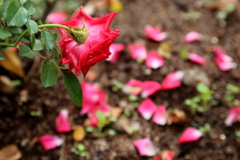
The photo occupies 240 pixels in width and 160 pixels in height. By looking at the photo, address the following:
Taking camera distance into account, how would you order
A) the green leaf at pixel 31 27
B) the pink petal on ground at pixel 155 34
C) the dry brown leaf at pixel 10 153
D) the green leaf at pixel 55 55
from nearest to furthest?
the green leaf at pixel 31 27 → the green leaf at pixel 55 55 → the dry brown leaf at pixel 10 153 → the pink petal on ground at pixel 155 34

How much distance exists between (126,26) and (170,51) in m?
0.29

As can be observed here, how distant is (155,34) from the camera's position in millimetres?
1417

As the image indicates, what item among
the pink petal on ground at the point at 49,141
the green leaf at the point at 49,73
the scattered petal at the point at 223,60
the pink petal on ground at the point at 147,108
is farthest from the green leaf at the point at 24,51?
the scattered petal at the point at 223,60

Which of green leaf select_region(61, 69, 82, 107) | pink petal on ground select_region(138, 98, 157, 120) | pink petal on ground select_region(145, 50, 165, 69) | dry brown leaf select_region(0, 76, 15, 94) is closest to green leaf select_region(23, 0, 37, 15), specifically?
green leaf select_region(61, 69, 82, 107)

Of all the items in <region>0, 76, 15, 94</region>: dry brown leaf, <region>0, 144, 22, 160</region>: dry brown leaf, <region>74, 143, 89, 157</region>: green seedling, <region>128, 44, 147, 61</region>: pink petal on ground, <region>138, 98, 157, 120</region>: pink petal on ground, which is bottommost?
<region>74, 143, 89, 157</region>: green seedling

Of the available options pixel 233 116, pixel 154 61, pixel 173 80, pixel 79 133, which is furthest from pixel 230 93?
pixel 79 133

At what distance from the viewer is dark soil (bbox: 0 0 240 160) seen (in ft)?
3.27

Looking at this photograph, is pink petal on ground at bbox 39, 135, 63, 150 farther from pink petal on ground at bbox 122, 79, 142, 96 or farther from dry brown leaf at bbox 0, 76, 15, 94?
pink petal on ground at bbox 122, 79, 142, 96

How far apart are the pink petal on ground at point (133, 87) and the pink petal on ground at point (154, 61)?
109 mm

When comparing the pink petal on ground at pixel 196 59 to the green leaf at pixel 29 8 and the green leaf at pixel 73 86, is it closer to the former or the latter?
the green leaf at pixel 73 86

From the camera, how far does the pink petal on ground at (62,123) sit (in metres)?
1.04

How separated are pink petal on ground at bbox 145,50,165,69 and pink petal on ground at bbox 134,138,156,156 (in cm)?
38

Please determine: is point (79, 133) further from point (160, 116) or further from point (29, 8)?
point (29, 8)

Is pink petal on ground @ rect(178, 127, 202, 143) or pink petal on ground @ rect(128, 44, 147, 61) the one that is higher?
pink petal on ground @ rect(128, 44, 147, 61)
